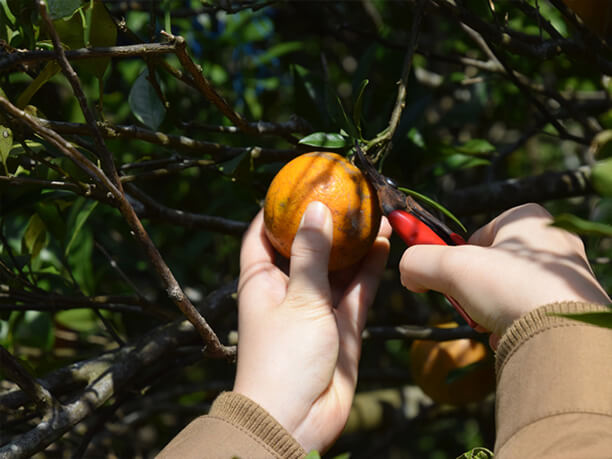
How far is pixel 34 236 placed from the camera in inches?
52.2

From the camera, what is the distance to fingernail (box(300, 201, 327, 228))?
952 mm

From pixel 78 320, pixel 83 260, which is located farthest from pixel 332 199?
pixel 78 320

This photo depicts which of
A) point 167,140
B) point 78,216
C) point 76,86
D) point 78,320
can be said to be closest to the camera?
point 76,86

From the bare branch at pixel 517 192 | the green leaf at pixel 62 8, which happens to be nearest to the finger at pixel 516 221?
the bare branch at pixel 517 192

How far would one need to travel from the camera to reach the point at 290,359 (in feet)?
3.10

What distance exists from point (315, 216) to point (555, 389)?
42 cm

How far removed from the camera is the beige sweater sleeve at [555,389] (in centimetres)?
68

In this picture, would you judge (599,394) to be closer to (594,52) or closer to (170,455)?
(170,455)

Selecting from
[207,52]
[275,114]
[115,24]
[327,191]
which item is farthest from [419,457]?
[115,24]

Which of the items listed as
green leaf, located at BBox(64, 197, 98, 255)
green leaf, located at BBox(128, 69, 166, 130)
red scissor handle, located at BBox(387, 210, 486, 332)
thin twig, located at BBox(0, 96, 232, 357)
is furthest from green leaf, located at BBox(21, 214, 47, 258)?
red scissor handle, located at BBox(387, 210, 486, 332)

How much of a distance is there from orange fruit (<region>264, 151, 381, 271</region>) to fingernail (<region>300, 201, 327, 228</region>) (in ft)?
0.08

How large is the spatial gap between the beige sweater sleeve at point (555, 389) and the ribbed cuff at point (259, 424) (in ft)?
0.95

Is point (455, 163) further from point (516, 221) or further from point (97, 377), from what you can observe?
point (97, 377)

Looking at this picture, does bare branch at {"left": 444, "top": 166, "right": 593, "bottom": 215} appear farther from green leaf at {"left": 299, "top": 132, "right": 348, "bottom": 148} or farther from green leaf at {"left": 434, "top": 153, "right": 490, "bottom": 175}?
green leaf at {"left": 299, "top": 132, "right": 348, "bottom": 148}
